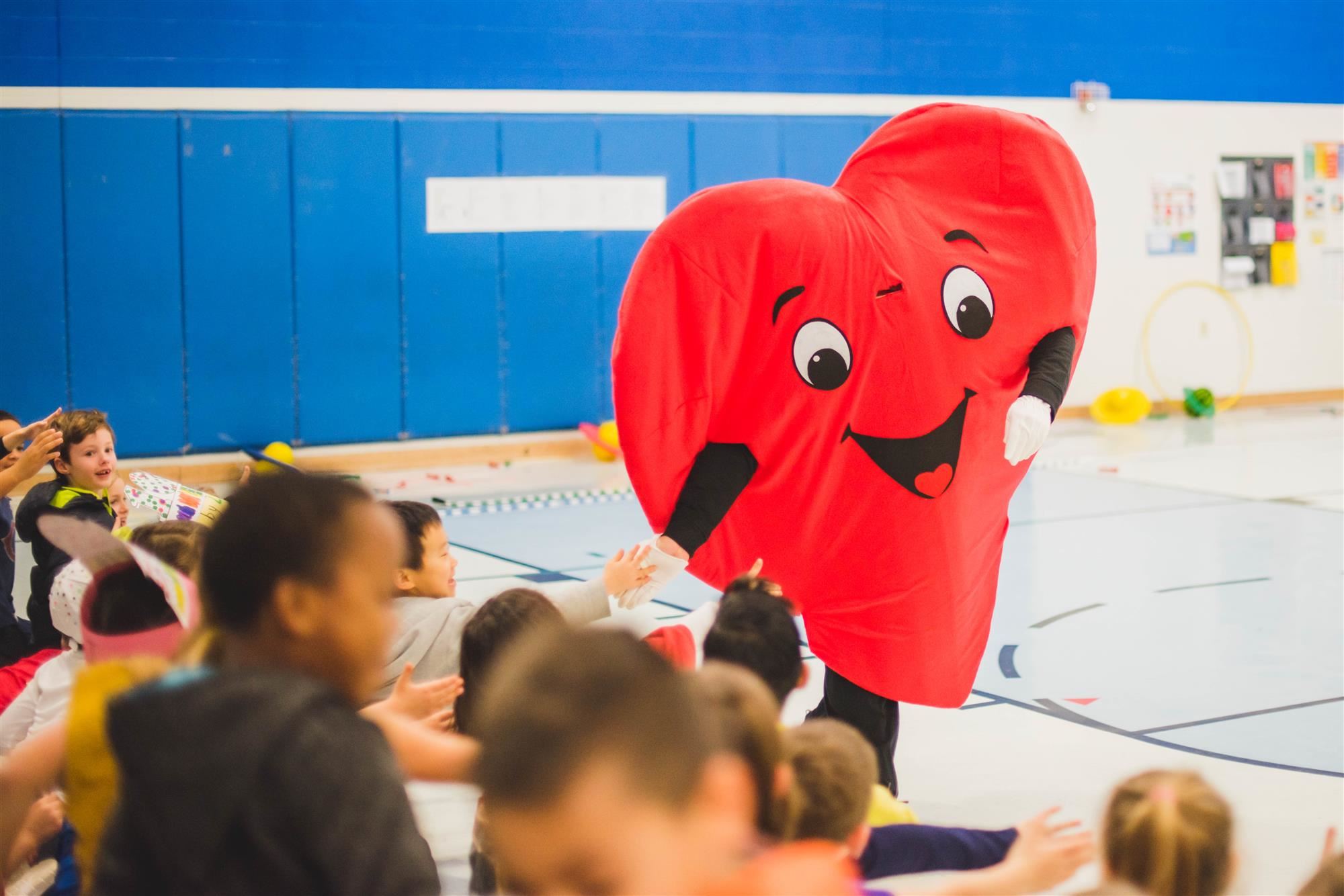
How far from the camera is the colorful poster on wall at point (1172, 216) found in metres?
14.2

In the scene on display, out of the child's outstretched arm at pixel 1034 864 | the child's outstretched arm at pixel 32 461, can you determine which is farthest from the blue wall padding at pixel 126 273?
the child's outstretched arm at pixel 1034 864

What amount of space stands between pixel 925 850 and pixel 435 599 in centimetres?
136

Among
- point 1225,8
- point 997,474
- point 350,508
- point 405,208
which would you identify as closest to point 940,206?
point 997,474

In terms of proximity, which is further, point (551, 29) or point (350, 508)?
point (551, 29)

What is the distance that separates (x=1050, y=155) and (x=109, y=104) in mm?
8299

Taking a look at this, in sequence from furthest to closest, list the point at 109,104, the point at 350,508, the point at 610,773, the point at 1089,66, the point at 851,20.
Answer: the point at 1089,66, the point at 851,20, the point at 109,104, the point at 350,508, the point at 610,773

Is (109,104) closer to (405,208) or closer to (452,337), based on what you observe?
(405,208)

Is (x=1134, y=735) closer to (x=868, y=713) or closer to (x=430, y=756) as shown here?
(x=868, y=713)

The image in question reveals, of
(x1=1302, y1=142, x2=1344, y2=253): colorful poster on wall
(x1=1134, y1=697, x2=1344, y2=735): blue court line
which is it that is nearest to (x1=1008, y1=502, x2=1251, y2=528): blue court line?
(x1=1134, y1=697, x2=1344, y2=735): blue court line

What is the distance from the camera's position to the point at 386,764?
5.16 ft

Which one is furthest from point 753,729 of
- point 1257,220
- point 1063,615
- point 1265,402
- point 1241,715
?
point 1265,402

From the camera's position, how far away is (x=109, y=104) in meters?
10.3

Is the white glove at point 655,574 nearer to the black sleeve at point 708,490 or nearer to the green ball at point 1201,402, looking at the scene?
the black sleeve at point 708,490

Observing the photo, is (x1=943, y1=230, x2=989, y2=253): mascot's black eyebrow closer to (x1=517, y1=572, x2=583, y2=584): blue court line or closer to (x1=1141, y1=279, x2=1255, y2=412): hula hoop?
(x1=517, y1=572, x2=583, y2=584): blue court line
